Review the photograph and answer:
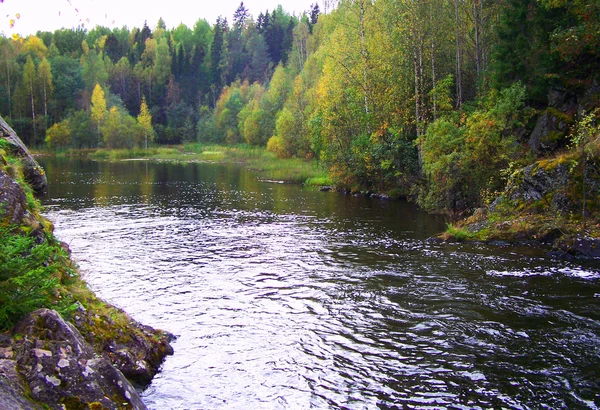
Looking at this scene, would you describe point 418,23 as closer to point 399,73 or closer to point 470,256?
point 399,73

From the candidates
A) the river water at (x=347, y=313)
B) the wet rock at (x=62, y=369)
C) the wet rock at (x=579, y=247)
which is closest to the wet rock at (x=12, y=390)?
the wet rock at (x=62, y=369)

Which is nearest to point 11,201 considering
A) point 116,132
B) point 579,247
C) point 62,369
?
point 62,369

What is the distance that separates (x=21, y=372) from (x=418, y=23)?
35.7 m

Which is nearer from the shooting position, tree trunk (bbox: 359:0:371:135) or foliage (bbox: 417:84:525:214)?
foliage (bbox: 417:84:525:214)

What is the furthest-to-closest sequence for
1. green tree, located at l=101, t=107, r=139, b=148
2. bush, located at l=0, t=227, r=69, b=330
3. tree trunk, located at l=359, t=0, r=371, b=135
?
green tree, located at l=101, t=107, r=139, b=148, tree trunk, located at l=359, t=0, r=371, b=135, bush, located at l=0, t=227, r=69, b=330

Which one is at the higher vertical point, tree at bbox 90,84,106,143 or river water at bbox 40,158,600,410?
tree at bbox 90,84,106,143

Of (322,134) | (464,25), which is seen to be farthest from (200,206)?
(464,25)

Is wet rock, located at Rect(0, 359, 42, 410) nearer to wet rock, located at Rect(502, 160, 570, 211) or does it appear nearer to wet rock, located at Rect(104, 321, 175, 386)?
wet rock, located at Rect(104, 321, 175, 386)

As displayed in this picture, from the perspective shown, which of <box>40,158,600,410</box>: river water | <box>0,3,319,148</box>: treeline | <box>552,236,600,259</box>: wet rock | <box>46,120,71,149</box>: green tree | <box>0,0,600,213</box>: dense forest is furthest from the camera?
<box>0,3,319,148</box>: treeline

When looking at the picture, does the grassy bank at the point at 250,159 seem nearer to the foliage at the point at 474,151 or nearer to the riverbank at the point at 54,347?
the foliage at the point at 474,151

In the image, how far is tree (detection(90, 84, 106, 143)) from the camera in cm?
11038

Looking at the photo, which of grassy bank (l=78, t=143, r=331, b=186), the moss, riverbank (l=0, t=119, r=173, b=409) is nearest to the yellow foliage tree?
grassy bank (l=78, t=143, r=331, b=186)

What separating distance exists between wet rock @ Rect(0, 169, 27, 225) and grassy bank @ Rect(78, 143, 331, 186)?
35017 mm

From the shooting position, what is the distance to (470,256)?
1912cm
